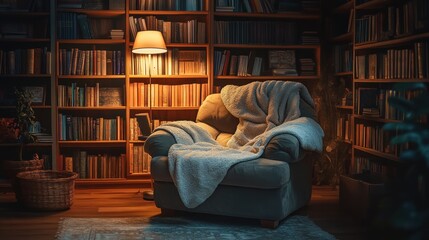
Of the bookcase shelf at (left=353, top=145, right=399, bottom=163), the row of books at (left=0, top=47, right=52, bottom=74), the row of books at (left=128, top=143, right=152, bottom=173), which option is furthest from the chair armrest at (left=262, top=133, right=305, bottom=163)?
the row of books at (left=0, top=47, right=52, bottom=74)

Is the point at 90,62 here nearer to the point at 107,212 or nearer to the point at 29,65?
the point at 29,65

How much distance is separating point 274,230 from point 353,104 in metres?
1.69

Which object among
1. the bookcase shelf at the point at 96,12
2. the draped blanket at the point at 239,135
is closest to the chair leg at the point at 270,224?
the draped blanket at the point at 239,135

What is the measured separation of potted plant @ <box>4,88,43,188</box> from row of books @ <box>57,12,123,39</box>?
0.70 m

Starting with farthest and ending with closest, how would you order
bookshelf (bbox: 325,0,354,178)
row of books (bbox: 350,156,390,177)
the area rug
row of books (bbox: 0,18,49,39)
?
1. row of books (bbox: 0,18,49,39)
2. bookshelf (bbox: 325,0,354,178)
3. row of books (bbox: 350,156,390,177)
4. the area rug

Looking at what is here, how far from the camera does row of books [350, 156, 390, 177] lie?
14.8ft

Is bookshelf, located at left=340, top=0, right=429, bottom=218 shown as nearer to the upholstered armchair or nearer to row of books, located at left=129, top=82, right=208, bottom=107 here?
the upholstered armchair

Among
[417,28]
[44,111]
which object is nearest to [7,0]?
[44,111]

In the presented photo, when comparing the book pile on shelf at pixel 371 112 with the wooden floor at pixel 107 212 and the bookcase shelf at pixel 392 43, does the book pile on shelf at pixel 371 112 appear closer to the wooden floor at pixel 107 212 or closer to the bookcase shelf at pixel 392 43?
the bookcase shelf at pixel 392 43

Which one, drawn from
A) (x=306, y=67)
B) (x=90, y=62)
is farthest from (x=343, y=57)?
(x=90, y=62)

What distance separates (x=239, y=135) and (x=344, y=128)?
1.27m

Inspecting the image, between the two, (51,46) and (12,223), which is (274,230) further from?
(51,46)

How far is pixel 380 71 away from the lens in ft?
15.4

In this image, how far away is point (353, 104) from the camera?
515 centimetres
